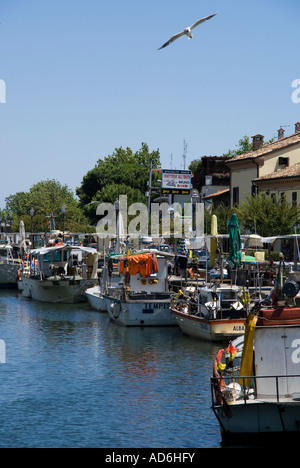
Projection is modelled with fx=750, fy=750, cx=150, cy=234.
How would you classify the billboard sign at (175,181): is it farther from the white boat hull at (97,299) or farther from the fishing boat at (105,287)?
the white boat hull at (97,299)

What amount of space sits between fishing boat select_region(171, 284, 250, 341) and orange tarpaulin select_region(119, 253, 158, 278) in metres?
3.63

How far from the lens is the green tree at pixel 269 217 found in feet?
181

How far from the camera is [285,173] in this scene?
210 feet

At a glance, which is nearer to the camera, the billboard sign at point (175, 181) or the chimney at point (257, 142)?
the chimney at point (257, 142)

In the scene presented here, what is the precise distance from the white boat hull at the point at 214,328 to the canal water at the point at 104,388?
456mm

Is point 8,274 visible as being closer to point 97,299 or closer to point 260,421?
point 97,299

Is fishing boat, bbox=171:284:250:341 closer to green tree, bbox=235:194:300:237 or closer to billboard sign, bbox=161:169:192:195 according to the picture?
green tree, bbox=235:194:300:237

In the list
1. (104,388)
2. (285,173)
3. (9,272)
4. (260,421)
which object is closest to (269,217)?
(285,173)

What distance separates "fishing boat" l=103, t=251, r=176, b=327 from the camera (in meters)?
37.4

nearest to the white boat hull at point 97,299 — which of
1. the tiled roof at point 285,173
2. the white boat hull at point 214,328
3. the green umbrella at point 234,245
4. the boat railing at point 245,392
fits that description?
the green umbrella at point 234,245

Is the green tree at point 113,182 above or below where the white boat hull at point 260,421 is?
above

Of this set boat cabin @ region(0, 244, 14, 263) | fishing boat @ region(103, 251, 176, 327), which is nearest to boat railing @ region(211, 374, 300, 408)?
fishing boat @ region(103, 251, 176, 327)

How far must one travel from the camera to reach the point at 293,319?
19219 millimetres
